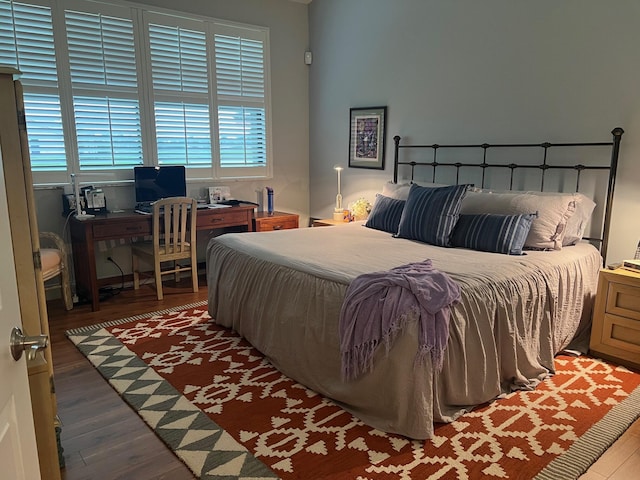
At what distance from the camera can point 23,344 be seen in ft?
3.40

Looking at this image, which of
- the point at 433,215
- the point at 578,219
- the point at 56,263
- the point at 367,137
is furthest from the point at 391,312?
the point at 367,137

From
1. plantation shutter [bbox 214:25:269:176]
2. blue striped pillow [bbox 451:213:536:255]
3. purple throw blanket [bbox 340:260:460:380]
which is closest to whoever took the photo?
purple throw blanket [bbox 340:260:460:380]

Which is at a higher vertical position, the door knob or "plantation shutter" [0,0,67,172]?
"plantation shutter" [0,0,67,172]

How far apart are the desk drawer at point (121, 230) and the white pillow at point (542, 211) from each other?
9.05 feet

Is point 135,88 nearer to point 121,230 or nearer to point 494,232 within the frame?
point 121,230

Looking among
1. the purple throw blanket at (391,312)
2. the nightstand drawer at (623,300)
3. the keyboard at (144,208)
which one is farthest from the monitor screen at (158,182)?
the nightstand drawer at (623,300)

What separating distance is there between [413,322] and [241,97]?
148 inches

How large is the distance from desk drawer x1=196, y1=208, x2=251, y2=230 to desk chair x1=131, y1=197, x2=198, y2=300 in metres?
0.14

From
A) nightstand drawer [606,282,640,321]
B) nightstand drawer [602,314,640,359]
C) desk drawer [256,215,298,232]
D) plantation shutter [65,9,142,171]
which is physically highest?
plantation shutter [65,9,142,171]

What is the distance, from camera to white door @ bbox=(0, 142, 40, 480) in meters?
0.94

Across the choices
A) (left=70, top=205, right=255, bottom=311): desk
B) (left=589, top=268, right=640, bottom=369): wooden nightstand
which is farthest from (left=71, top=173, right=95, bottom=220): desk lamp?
(left=589, top=268, right=640, bottom=369): wooden nightstand

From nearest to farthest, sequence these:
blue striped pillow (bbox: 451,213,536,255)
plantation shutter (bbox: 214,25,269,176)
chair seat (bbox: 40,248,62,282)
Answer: blue striped pillow (bbox: 451,213,536,255)
chair seat (bbox: 40,248,62,282)
plantation shutter (bbox: 214,25,269,176)

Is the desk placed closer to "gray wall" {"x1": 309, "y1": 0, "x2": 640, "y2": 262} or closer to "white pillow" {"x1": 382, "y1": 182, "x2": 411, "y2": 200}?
"white pillow" {"x1": 382, "y1": 182, "x2": 411, "y2": 200}

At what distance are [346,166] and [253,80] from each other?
4.49 ft
